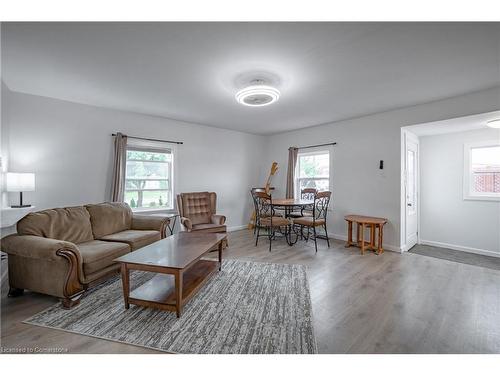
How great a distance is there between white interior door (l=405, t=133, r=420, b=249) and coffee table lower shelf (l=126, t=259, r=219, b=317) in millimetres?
3590

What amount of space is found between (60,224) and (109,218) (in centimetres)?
61

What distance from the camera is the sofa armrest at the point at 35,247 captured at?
2.08 metres

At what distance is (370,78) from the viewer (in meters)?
2.64

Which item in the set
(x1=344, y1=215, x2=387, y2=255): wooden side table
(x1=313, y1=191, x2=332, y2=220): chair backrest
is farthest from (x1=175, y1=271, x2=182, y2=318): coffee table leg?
(x1=344, y1=215, x2=387, y2=255): wooden side table

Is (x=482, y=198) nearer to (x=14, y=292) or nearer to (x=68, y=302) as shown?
(x=68, y=302)

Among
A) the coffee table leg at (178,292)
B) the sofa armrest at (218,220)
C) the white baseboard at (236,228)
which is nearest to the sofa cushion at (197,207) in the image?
the sofa armrest at (218,220)

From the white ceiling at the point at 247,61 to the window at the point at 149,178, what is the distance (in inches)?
41.0

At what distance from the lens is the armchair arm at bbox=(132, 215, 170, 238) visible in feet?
11.4

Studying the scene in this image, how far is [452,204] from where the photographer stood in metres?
4.20

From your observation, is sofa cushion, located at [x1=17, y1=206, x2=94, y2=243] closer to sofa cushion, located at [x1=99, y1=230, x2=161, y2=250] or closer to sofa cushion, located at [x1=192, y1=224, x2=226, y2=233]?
sofa cushion, located at [x1=99, y1=230, x2=161, y2=250]

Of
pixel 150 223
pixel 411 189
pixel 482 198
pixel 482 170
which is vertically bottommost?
pixel 150 223

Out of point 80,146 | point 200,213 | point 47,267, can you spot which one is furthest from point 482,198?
point 80,146

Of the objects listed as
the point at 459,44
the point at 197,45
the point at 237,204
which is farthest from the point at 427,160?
the point at 197,45

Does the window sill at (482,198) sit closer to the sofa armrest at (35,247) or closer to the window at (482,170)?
the window at (482,170)
